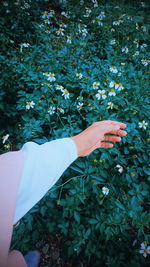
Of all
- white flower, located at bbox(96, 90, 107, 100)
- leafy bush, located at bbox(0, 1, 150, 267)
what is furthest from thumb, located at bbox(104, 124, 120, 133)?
white flower, located at bbox(96, 90, 107, 100)

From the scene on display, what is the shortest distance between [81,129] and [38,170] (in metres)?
0.95

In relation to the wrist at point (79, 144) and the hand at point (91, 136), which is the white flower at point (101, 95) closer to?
the hand at point (91, 136)

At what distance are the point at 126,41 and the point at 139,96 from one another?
139cm

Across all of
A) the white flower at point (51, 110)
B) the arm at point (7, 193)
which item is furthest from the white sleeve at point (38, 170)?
the white flower at point (51, 110)

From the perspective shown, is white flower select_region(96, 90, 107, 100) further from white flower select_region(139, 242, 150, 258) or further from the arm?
white flower select_region(139, 242, 150, 258)

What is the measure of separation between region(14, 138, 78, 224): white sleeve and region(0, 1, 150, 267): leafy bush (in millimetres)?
399

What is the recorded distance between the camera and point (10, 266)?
67cm

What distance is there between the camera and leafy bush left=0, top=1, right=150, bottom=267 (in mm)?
1189

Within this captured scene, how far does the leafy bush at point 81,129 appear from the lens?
1.19m

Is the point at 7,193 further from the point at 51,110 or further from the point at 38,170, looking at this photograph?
the point at 51,110

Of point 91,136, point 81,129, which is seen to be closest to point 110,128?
point 91,136

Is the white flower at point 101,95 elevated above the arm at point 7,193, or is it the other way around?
the white flower at point 101,95

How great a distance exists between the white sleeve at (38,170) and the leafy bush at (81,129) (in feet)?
1.31

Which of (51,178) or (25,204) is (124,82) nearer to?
(51,178)
